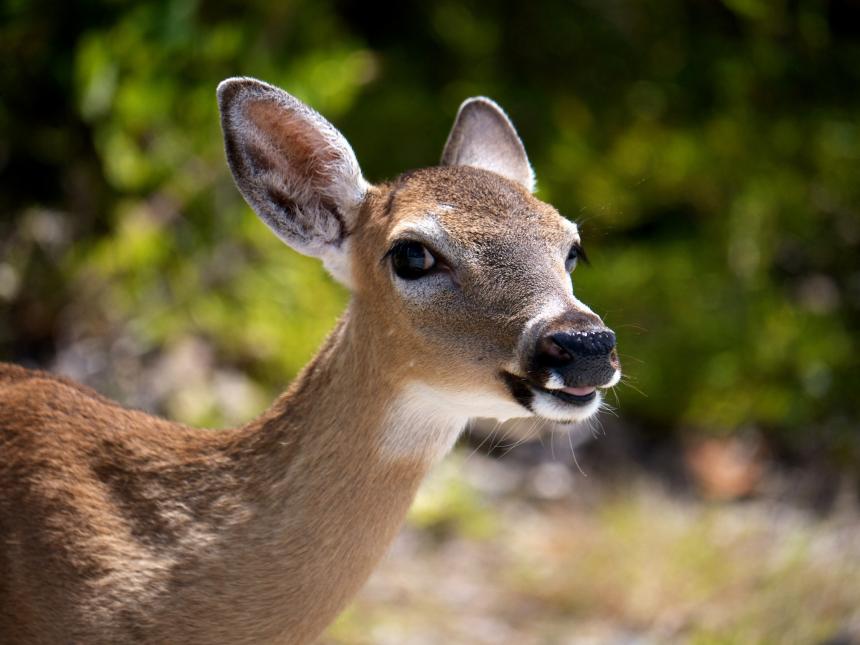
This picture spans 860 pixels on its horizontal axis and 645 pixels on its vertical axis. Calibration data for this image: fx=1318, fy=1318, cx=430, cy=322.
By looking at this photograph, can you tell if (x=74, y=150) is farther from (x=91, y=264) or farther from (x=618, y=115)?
(x=618, y=115)

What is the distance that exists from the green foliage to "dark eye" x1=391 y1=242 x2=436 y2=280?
8.77 ft

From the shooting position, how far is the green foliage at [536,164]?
592cm

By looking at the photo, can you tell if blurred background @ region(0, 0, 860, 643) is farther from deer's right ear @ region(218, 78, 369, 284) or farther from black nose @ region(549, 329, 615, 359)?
black nose @ region(549, 329, 615, 359)

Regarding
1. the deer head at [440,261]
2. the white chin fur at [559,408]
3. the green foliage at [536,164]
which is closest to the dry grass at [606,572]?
the green foliage at [536,164]

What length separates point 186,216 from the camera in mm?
6465

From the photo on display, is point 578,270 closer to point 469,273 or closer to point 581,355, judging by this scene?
point 469,273

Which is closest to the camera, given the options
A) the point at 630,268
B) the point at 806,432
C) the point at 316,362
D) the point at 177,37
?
the point at 316,362

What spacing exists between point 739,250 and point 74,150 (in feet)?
13.1

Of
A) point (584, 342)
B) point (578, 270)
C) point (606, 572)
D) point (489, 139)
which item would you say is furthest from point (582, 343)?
point (578, 270)

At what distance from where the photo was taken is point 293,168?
3.59 m

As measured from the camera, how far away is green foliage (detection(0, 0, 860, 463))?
5.92 m

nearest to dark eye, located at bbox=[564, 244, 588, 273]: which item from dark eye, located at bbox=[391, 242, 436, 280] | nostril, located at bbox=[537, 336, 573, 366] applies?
dark eye, located at bbox=[391, 242, 436, 280]

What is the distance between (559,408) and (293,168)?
3.45ft

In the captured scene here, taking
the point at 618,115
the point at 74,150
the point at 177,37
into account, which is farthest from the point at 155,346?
the point at 618,115
